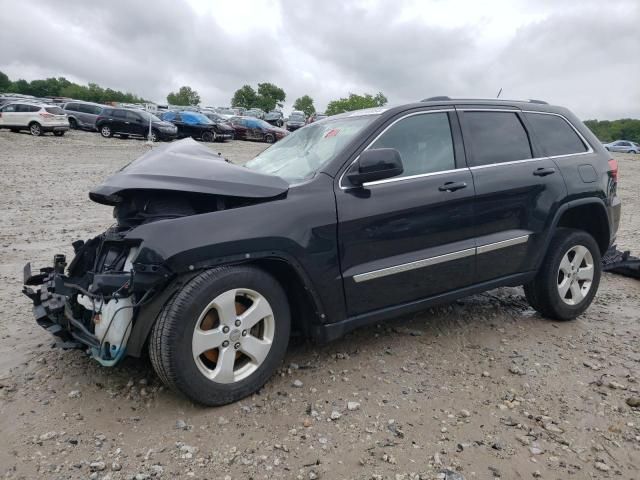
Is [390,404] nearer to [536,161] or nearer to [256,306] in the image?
[256,306]

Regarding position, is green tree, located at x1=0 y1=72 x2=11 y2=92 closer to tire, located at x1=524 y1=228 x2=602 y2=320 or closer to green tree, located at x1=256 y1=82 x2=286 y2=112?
green tree, located at x1=256 y1=82 x2=286 y2=112

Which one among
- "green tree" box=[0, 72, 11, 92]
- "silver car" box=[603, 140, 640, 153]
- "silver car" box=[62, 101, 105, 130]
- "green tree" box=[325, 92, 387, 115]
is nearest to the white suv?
"silver car" box=[62, 101, 105, 130]

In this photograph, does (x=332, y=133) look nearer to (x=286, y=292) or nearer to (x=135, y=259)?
(x=286, y=292)

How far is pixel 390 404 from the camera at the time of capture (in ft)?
9.70

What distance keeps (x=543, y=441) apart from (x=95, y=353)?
2.46 m

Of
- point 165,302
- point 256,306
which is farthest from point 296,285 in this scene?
point 165,302

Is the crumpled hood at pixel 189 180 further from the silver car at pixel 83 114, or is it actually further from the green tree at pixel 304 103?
the green tree at pixel 304 103

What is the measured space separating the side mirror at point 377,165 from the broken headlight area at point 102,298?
1.29 metres

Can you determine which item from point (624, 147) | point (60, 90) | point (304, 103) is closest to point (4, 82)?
point (60, 90)

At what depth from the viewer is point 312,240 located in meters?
2.98

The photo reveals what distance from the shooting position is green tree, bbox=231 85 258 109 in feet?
320

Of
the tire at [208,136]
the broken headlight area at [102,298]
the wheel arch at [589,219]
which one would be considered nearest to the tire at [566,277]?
the wheel arch at [589,219]

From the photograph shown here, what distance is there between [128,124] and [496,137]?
23.1 m

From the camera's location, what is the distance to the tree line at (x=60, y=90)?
105750mm
